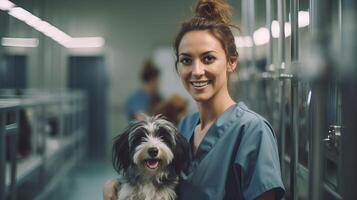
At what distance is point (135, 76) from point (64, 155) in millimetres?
1460

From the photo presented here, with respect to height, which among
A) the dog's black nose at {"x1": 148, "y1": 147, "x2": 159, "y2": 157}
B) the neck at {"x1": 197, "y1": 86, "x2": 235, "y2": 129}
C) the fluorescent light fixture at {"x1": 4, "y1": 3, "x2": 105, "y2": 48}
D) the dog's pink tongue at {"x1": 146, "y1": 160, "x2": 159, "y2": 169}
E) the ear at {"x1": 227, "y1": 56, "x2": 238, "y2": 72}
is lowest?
the dog's pink tongue at {"x1": 146, "y1": 160, "x2": 159, "y2": 169}

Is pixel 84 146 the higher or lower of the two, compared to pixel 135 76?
lower

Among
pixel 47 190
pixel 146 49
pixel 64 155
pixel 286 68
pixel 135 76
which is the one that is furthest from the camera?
pixel 135 76

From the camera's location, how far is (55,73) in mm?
2932

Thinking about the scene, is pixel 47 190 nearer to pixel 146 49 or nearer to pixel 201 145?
pixel 201 145

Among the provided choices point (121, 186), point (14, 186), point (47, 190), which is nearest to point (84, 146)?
point (47, 190)

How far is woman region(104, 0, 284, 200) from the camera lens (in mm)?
1106

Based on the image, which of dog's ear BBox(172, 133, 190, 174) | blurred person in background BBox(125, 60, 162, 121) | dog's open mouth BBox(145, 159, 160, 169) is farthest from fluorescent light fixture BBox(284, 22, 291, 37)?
blurred person in background BBox(125, 60, 162, 121)

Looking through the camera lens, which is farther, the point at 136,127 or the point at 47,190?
the point at 47,190

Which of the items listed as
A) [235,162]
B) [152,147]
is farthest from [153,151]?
[235,162]

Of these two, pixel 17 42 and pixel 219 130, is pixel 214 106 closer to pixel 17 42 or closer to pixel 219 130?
pixel 219 130

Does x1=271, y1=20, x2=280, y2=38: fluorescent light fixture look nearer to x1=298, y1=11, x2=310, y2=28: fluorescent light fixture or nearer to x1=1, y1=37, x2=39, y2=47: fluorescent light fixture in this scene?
x1=298, y1=11, x2=310, y2=28: fluorescent light fixture

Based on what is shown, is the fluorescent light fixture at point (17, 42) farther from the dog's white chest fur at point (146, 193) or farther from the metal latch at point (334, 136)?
the metal latch at point (334, 136)

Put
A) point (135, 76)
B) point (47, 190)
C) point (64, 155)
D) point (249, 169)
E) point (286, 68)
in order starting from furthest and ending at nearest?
1. point (135, 76)
2. point (64, 155)
3. point (47, 190)
4. point (286, 68)
5. point (249, 169)
